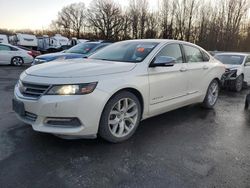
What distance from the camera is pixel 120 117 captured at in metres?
3.66

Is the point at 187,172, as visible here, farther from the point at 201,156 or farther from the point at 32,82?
the point at 32,82

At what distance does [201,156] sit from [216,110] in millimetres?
2792

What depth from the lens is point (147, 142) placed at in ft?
12.3

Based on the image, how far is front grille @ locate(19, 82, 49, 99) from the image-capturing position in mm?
3193

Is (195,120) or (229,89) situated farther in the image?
(229,89)

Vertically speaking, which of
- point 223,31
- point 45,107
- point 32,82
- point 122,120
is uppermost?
point 223,31

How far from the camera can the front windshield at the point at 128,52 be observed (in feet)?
13.5

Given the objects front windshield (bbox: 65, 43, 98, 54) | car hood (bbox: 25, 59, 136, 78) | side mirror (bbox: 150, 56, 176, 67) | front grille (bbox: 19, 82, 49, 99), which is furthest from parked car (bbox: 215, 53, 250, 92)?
front grille (bbox: 19, 82, 49, 99)

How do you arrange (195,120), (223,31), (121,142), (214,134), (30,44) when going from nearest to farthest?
(121,142)
(214,134)
(195,120)
(30,44)
(223,31)

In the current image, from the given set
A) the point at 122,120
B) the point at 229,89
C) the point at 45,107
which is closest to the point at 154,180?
the point at 122,120

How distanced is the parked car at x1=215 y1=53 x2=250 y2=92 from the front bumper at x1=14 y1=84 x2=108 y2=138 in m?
6.39

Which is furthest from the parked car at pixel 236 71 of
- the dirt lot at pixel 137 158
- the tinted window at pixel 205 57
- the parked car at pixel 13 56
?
the parked car at pixel 13 56

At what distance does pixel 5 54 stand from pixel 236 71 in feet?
40.2

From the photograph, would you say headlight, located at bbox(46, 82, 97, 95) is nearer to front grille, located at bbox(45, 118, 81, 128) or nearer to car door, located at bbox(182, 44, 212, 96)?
front grille, located at bbox(45, 118, 81, 128)
